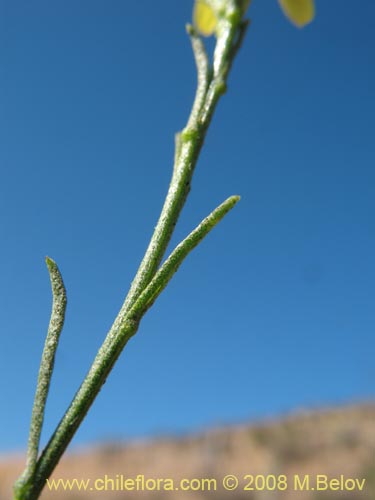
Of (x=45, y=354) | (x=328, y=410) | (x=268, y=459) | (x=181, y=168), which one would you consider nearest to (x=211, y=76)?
(x=181, y=168)

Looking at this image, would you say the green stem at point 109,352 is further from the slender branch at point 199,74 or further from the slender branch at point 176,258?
the slender branch at point 199,74

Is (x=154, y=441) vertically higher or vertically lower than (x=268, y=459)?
higher

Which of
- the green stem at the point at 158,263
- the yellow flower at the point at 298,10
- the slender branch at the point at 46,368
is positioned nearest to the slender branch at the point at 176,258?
the green stem at the point at 158,263

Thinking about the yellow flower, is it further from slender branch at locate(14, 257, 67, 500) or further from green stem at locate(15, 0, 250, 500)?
slender branch at locate(14, 257, 67, 500)

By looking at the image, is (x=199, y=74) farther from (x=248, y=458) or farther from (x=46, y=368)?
(x=248, y=458)

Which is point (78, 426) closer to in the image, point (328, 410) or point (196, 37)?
point (196, 37)
